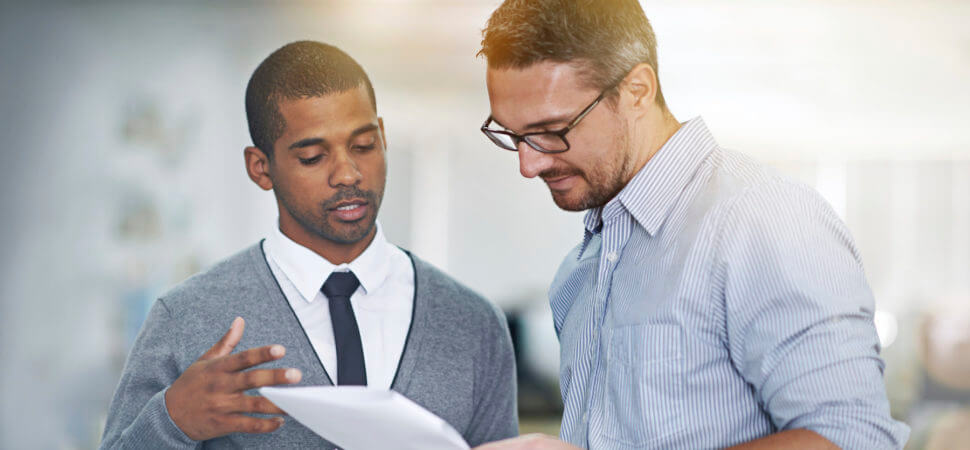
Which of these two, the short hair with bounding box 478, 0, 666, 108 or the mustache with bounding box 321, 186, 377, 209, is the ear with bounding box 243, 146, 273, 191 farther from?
the short hair with bounding box 478, 0, 666, 108

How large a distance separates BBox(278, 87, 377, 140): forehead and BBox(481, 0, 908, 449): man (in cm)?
26

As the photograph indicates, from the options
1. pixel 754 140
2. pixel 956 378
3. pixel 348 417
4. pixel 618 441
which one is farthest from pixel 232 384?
pixel 754 140

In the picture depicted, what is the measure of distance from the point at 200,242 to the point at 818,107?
140 inches

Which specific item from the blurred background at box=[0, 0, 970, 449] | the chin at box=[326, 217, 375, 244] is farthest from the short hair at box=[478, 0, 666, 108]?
the blurred background at box=[0, 0, 970, 449]

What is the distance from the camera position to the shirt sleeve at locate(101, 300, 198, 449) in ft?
3.77

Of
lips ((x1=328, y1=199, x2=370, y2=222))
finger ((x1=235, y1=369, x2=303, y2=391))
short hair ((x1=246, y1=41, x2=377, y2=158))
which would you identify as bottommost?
finger ((x1=235, y1=369, x2=303, y2=391))

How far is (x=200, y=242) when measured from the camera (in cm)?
360

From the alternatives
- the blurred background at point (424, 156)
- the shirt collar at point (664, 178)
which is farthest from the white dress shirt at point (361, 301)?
the blurred background at point (424, 156)

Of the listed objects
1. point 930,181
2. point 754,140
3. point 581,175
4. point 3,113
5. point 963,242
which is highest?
point 3,113

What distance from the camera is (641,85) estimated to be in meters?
1.06

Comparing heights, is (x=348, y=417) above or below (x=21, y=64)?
below

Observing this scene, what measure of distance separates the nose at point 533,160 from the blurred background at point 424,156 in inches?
85.4

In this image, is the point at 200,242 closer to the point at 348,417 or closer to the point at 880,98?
the point at 348,417

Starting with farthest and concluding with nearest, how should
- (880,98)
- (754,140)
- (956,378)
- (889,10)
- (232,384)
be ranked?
1. (754,140)
2. (880,98)
3. (889,10)
4. (956,378)
5. (232,384)
